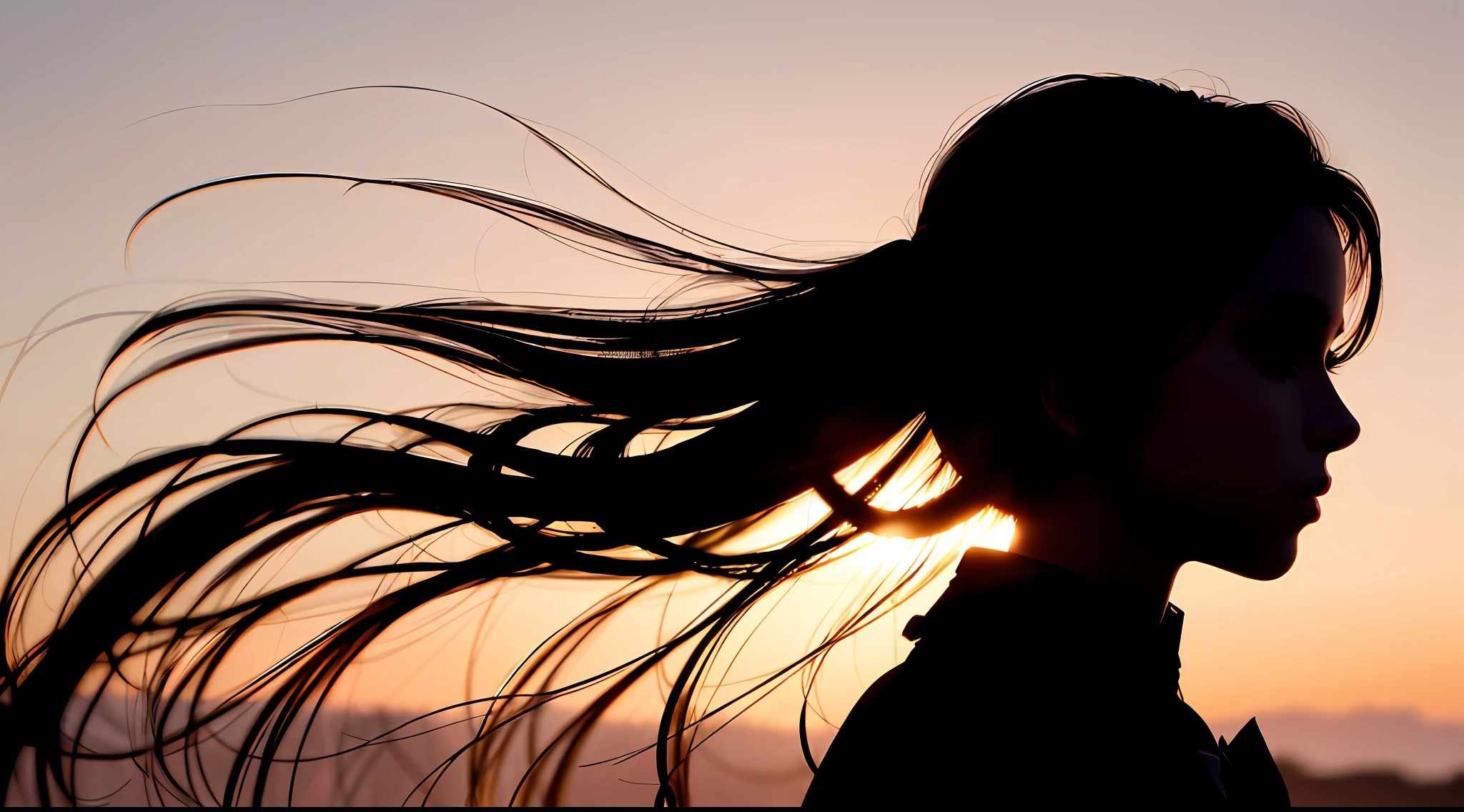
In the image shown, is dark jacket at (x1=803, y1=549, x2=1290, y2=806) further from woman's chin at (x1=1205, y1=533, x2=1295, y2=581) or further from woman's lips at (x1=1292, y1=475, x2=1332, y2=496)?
woman's lips at (x1=1292, y1=475, x2=1332, y2=496)

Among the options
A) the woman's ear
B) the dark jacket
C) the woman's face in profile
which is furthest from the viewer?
the woman's ear

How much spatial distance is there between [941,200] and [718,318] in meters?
0.47

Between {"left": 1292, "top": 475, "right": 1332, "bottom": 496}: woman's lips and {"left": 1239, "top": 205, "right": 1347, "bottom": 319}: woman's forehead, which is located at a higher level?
{"left": 1239, "top": 205, "right": 1347, "bottom": 319}: woman's forehead

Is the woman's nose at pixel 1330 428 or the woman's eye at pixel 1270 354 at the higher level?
the woman's eye at pixel 1270 354

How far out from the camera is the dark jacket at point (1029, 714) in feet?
4.38

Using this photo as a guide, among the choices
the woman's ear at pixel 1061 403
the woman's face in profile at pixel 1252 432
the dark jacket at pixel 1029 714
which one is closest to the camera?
the dark jacket at pixel 1029 714

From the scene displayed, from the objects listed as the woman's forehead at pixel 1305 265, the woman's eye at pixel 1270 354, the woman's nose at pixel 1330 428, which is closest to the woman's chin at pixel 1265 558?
the woman's nose at pixel 1330 428

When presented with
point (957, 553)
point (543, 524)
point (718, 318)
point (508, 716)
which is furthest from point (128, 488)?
point (957, 553)

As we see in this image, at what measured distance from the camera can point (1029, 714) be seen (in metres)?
1.39

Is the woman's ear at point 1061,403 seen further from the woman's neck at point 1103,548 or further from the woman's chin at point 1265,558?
the woman's chin at point 1265,558

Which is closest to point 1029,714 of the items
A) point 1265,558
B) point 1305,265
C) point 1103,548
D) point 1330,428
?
point 1103,548

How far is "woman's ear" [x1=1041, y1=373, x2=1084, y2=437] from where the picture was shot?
162cm

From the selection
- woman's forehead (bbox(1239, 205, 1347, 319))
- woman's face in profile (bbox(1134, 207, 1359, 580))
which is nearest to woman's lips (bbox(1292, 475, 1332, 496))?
woman's face in profile (bbox(1134, 207, 1359, 580))

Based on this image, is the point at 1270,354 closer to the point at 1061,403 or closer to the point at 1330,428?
the point at 1330,428
